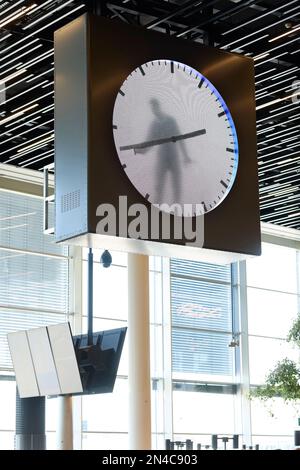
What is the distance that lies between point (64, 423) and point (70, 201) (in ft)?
30.4

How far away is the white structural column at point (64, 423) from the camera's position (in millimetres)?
12164

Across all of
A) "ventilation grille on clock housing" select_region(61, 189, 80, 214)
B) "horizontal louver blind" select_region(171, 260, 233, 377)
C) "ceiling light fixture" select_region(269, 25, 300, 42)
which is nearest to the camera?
"ventilation grille on clock housing" select_region(61, 189, 80, 214)

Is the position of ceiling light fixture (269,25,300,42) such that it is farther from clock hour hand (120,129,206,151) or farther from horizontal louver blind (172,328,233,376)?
horizontal louver blind (172,328,233,376)

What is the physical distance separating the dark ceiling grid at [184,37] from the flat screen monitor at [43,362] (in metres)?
3.53

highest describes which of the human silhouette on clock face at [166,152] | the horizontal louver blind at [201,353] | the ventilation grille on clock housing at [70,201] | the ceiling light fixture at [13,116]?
the ceiling light fixture at [13,116]

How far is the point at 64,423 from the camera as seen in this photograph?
1221 cm

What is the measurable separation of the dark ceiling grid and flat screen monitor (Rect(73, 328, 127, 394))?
3567mm

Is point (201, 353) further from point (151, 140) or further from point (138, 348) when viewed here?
point (151, 140)

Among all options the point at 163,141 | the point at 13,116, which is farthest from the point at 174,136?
the point at 13,116

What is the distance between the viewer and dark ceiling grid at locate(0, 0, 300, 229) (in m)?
9.20

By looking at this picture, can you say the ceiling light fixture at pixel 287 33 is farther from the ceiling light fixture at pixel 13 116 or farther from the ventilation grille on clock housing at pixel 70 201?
the ventilation grille on clock housing at pixel 70 201

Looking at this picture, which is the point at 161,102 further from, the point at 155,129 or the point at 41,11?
the point at 41,11

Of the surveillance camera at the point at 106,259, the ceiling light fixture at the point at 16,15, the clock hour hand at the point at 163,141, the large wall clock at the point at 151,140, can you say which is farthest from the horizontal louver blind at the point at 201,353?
the clock hour hand at the point at 163,141

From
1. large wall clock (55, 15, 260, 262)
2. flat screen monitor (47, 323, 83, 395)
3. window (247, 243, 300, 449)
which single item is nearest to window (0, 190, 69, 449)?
flat screen monitor (47, 323, 83, 395)
